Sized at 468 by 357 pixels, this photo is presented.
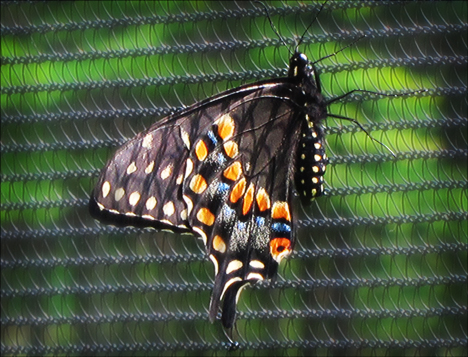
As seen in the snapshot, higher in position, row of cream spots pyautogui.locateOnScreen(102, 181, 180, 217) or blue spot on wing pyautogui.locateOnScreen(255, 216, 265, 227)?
row of cream spots pyautogui.locateOnScreen(102, 181, 180, 217)

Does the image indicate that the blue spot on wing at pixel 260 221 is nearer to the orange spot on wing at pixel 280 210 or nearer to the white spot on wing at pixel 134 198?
the orange spot on wing at pixel 280 210

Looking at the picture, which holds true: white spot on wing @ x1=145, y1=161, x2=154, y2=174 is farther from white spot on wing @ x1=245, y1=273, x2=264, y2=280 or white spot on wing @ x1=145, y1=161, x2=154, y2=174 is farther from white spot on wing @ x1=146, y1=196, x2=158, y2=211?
white spot on wing @ x1=245, y1=273, x2=264, y2=280

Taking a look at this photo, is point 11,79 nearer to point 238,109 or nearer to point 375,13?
point 238,109

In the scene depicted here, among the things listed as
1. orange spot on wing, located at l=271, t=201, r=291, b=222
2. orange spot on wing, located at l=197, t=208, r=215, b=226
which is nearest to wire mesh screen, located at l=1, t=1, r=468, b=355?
orange spot on wing, located at l=271, t=201, r=291, b=222

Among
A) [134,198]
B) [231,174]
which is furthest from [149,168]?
[231,174]

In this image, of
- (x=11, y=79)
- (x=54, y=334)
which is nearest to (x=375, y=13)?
(x=11, y=79)

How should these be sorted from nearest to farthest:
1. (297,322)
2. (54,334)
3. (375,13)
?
1. (375,13)
2. (297,322)
3. (54,334)
